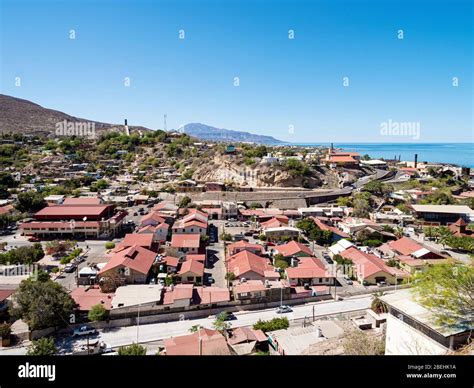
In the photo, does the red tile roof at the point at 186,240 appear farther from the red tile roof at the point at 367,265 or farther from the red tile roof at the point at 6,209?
the red tile roof at the point at 6,209

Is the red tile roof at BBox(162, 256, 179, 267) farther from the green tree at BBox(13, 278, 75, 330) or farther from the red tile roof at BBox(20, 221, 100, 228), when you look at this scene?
the red tile roof at BBox(20, 221, 100, 228)

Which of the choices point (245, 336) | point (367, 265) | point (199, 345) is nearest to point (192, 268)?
point (245, 336)

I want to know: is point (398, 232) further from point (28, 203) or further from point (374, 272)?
point (28, 203)

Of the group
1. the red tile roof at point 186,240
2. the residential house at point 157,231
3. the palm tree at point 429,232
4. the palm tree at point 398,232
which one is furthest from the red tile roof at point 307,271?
the palm tree at point 429,232

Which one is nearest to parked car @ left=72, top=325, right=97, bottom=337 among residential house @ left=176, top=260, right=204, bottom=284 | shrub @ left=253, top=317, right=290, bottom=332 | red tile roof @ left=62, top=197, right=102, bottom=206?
residential house @ left=176, top=260, right=204, bottom=284
